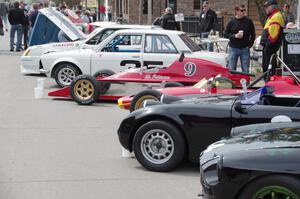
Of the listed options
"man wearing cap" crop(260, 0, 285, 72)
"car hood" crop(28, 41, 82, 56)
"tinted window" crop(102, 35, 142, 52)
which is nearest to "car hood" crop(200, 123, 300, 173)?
"man wearing cap" crop(260, 0, 285, 72)

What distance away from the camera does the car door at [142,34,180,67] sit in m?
13.4

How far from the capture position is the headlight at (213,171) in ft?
16.1

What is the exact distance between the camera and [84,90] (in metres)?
12.1

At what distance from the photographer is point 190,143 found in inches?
280

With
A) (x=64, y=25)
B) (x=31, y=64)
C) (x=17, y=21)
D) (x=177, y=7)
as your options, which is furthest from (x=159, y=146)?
(x=177, y=7)

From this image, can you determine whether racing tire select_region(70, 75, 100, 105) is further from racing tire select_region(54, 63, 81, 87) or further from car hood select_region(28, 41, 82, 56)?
car hood select_region(28, 41, 82, 56)

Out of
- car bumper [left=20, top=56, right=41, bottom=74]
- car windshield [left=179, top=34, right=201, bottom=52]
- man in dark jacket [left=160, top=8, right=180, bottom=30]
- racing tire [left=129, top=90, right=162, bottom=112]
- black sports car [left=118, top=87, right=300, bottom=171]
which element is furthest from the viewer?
man in dark jacket [left=160, top=8, right=180, bottom=30]

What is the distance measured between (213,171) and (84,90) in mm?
7378

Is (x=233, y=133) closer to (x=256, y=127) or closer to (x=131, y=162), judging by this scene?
(x=256, y=127)

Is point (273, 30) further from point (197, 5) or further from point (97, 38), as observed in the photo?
point (197, 5)

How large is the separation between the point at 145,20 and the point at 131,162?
1260 inches

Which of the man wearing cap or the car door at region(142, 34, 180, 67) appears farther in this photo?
the car door at region(142, 34, 180, 67)

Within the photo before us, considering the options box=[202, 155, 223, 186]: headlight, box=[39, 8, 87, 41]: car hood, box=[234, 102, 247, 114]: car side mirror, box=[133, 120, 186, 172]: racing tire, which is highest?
box=[39, 8, 87, 41]: car hood

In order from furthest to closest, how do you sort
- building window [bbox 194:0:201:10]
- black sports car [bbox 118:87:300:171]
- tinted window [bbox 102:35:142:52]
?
building window [bbox 194:0:201:10], tinted window [bbox 102:35:142:52], black sports car [bbox 118:87:300:171]
